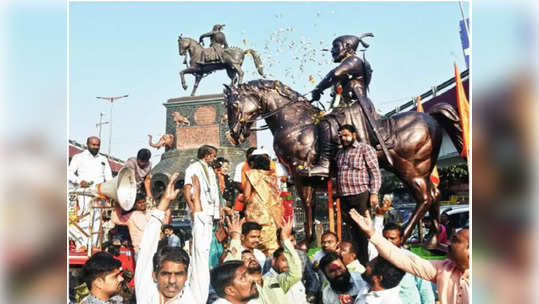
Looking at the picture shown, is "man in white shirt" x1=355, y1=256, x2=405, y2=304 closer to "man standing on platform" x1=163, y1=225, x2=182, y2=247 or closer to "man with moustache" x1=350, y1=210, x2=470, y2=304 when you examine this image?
"man with moustache" x1=350, y1=210, x2=470, y2=304

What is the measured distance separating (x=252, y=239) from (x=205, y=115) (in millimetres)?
2315

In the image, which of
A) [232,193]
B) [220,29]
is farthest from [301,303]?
[220,29]

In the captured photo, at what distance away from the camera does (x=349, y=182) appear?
6555mm

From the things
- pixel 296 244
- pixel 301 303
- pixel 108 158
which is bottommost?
pixel 301 303

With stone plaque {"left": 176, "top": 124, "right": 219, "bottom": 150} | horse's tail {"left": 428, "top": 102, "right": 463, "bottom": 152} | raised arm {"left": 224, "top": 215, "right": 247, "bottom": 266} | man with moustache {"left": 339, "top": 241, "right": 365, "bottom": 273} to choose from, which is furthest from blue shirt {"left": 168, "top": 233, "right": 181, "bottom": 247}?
horse's tail {"left": 428, "top": 102, "right": 463, "bottom": 152}

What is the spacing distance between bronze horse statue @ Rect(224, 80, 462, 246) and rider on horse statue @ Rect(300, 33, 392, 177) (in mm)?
98

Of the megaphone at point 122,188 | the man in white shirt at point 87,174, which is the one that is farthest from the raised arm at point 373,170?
the man in white shirt at point 87,174

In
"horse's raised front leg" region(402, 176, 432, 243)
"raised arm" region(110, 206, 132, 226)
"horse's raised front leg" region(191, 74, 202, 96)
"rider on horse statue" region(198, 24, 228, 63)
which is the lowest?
"raised arm" region(110, 206, 132, 226)

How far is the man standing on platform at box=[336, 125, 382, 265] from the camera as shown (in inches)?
257

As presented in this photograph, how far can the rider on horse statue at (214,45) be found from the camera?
725 cm

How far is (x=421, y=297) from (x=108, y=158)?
157 inches

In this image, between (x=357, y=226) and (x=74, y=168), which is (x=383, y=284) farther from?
(x=74, y=168)

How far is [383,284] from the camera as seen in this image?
5531 millimetres
